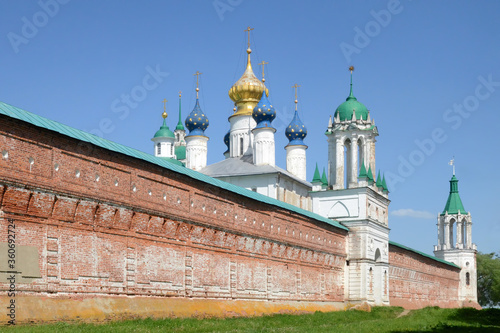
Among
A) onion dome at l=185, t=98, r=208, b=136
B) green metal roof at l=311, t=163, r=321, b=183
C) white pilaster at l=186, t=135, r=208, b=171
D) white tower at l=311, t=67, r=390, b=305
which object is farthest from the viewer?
onion dome at l=185, t=98, r=208, b=136

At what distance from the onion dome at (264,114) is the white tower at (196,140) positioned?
5342 millimetres

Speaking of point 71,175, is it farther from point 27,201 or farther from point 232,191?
point 232,191

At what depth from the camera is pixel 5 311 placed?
14367 millimetres

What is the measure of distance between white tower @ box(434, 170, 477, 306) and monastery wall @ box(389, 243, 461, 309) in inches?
76.5

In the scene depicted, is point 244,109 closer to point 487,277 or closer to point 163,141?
point 163,141

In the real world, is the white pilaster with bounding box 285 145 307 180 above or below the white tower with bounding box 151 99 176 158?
below

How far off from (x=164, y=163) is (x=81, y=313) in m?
6.16

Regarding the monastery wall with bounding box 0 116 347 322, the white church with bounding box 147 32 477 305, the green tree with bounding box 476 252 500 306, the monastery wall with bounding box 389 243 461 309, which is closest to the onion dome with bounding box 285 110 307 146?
the white church with bounding box 147 32 477 305

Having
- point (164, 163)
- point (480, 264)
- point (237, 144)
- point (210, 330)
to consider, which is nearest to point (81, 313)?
point (210, 330)

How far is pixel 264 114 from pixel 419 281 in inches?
717

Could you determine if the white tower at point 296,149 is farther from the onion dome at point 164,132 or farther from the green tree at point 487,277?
the green tree at point 487,277

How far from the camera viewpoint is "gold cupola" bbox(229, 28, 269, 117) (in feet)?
154

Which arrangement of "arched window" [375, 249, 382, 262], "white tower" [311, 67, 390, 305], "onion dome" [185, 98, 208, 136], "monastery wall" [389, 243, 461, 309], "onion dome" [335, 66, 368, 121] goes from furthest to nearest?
"onion dome" [185, 98, 208, 136]
"monastery wall" [389, 243, 461, 309]
"onion dome" [335, 66, 368, 121]
"arched window" [375, 249, 382, 262]
"white tower" [311, 67, 390, 305]

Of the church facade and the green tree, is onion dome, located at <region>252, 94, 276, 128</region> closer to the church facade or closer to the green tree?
the church facade
